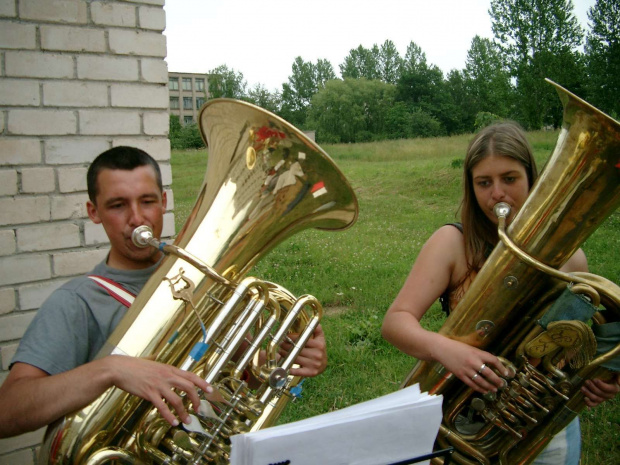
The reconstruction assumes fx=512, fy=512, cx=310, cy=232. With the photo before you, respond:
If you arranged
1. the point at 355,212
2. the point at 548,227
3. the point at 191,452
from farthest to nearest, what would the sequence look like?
the point at 355,212, the point at 548,227, the point at 191,452

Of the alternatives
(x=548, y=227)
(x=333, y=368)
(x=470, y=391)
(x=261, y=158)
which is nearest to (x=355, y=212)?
(x=261, y=158)

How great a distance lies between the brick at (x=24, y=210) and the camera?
2.71 metres

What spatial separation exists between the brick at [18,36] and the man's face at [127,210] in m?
1.53

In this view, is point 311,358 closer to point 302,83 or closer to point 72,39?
point 72,39

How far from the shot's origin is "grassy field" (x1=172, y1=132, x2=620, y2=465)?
11.5 ft

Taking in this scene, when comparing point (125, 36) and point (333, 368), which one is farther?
point (333, 368)

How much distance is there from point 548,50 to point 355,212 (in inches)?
981

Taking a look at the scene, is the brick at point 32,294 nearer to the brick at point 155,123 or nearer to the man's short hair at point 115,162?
the brick at point 155,123

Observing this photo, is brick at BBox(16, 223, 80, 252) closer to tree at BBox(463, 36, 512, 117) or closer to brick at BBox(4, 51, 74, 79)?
brick at BBox(4, 51, 74, 79)

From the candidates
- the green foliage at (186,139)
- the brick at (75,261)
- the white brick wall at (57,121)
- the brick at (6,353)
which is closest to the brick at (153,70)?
the white brick wall at (57,121)

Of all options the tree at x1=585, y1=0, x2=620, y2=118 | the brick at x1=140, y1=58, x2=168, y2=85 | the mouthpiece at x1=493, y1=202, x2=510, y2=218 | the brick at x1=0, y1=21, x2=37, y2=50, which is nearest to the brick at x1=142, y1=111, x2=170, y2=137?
the brick at x1=140, y1=58, x2=168, y2=85

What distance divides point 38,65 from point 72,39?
24 centimetres

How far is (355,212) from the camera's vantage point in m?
1.70

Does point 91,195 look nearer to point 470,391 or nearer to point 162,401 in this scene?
point 162,401
